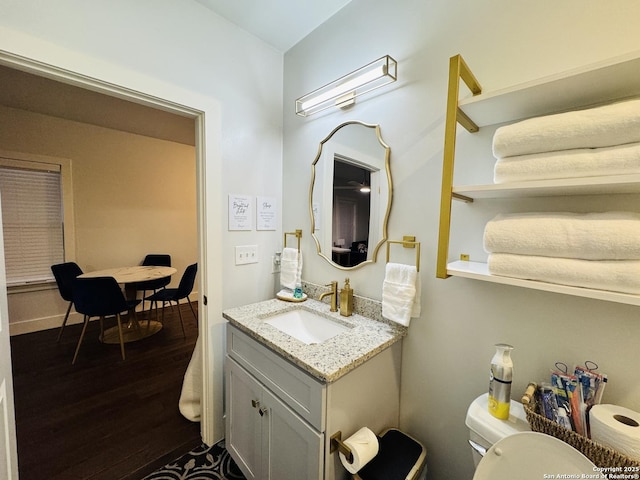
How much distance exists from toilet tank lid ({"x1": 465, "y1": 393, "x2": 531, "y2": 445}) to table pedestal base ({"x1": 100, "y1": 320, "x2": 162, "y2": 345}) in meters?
3.34

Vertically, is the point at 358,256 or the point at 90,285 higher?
the point at 358,256

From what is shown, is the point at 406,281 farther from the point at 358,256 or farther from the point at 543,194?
the point at 543,194

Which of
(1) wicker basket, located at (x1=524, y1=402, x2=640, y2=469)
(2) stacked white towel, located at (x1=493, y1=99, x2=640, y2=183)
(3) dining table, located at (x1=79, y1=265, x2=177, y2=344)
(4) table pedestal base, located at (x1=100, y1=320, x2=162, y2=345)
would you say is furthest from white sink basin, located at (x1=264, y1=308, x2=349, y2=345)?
(4) table pedestal base, located at (x1=100, y1=320, x2=162, y2=345)

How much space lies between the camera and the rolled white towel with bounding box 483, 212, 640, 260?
619mm

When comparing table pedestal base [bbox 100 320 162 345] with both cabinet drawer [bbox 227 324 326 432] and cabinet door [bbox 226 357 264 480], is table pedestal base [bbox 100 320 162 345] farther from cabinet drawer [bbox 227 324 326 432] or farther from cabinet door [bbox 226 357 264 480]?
cabinet drawer [bbox 227 324 326 432]

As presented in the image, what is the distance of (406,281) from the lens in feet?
3.67

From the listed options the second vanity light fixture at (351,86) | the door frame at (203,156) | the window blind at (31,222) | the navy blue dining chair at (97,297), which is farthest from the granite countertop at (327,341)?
the window blind at (31,222)

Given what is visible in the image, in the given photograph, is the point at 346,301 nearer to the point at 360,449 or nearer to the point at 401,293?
the point at 401,293

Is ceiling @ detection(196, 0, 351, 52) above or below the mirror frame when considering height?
above

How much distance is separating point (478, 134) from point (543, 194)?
1.07 ft

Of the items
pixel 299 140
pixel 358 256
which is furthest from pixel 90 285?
pixel 358 256

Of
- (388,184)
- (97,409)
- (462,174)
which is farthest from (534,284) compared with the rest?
(97,409)

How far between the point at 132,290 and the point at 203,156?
271 cm

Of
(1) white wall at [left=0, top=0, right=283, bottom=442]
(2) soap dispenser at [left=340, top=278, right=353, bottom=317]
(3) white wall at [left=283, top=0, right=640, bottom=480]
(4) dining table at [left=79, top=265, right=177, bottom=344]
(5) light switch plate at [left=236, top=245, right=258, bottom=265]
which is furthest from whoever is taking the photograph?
(4) dining table at [left=79, top=265, right=177, bottom=344]
